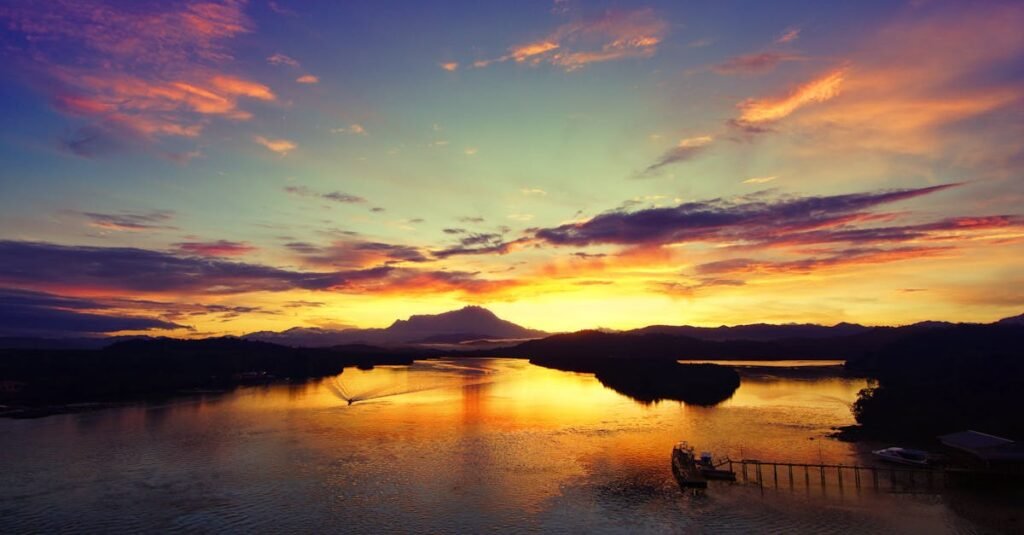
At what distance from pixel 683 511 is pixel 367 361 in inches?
5655

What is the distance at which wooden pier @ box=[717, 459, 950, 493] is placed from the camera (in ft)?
112

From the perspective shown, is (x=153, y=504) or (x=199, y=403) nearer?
(x=153, y=504)

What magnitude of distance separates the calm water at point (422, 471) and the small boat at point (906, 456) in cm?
241

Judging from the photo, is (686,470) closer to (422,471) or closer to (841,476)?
Result: (841,476)

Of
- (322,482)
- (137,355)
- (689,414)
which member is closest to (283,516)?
(322,482)

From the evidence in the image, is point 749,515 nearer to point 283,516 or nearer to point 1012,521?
point 1012,521

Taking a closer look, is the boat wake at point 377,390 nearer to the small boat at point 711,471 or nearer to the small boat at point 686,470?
the small boat at point 686,470

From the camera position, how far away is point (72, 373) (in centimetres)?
9162

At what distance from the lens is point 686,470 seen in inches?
1410

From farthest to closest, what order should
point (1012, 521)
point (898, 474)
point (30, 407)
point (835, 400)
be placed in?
point (835, 400) → point (30, 407) → point (898, 474) → point (1012, 521)

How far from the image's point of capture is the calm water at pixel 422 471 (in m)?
29.1

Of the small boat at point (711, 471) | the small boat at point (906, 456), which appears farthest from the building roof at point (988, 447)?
the small boat at point (711, 471)

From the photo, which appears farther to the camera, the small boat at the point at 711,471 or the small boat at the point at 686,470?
the small boat at the point at 711,471

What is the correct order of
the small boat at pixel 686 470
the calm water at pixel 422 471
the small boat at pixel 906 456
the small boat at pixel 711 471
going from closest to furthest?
the calm water at pixel 422 471 → the small boat at pixel 686 470 → the small boat at pixel 711 471 → the small boat at pixel 906 456
